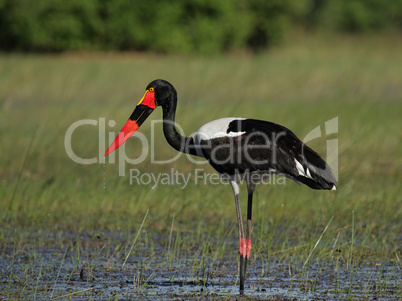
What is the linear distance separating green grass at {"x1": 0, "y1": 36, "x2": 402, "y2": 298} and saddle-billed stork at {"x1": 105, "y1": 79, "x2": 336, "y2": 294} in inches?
17.0

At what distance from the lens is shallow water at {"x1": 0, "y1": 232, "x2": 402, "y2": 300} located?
5.55 metres

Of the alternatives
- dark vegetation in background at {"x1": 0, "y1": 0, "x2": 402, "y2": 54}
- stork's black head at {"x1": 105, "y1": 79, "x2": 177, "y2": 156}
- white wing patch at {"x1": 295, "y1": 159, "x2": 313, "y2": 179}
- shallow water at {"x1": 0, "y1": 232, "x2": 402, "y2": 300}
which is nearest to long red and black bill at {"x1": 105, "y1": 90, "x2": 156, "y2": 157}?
stork's black head at {"x1": 105, "y1": 79, "x2": 177, "y2": 156}

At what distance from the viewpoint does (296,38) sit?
133ft

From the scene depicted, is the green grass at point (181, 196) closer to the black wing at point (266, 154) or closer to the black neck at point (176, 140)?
the black wing at point (266, 154)

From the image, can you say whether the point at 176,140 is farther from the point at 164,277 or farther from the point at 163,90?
the point at 164,277

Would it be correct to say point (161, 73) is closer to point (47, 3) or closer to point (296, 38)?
point (47, 3)

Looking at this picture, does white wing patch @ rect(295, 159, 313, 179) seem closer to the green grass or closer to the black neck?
the green grass

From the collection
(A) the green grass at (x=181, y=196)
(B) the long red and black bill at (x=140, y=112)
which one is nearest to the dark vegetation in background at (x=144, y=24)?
(A) the green grass at (x=181, y=196)

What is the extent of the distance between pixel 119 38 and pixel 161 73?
12834 mm

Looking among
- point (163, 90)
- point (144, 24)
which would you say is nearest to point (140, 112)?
Result: point (163, 90)

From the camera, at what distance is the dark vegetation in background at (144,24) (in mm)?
29859

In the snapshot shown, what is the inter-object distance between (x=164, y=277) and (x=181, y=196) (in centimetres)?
227

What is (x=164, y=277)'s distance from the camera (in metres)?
6.03

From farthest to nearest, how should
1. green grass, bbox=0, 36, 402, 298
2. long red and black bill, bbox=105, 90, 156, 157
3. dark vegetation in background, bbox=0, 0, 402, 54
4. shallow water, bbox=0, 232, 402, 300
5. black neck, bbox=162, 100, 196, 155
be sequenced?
dark vegetation in background, bbox=0, 0, 402, 54 < green grass, bbox=0, 36, 402, 298 < long red and black bill, bbox=105, 90, 156, 157 < black neck, bbox=162, 100, 196, 155 < shallow water, bbox=0, 232, 402, 300
